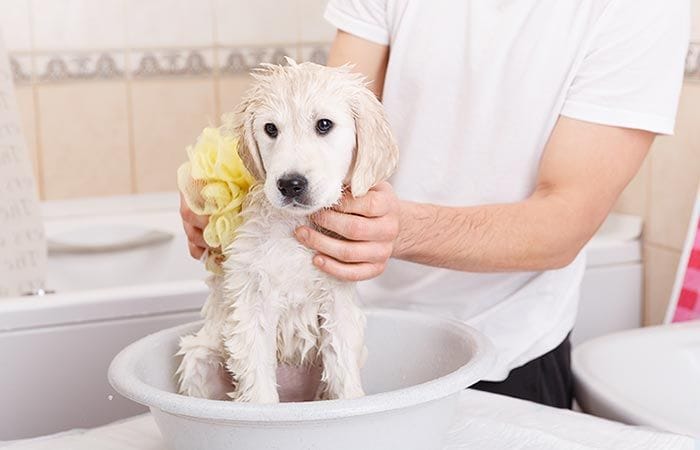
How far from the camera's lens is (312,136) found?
2.97 ft

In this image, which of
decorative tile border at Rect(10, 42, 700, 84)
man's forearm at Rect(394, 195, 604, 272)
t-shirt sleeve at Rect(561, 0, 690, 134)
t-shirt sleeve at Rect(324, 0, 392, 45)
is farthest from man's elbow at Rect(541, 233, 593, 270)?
decorative tile border at Rect(10, 42, 700, 84)

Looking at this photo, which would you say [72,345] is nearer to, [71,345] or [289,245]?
[71,345]

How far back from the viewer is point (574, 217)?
126cm

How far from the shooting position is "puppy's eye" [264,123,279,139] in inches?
36.0

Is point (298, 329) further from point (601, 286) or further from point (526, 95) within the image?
point (601, 286)

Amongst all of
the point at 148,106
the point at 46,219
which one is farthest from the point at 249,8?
the point at 46,219

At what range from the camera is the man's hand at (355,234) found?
3.11 feet

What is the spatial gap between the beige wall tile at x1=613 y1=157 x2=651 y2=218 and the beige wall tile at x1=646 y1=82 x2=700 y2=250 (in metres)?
0.02

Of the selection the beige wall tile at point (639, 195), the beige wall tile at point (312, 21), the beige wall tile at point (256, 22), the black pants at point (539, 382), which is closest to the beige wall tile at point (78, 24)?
the beige wall tile at point (256, 22)

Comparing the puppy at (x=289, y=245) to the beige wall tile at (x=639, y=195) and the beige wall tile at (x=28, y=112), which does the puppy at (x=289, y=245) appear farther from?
the beige wall tile at (x=28, y=112)

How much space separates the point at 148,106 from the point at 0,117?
102cm

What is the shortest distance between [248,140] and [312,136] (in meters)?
0.06

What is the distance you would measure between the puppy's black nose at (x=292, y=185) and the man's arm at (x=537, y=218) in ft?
0.40

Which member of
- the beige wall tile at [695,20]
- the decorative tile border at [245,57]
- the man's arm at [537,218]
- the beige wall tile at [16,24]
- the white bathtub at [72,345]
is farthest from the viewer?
the decorative tile border at [245,57]
